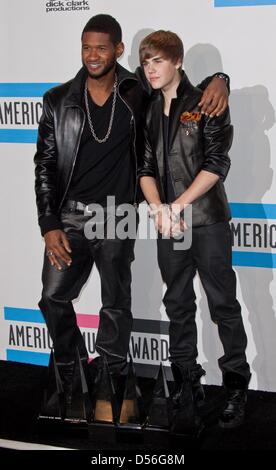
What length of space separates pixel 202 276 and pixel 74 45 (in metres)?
1.49

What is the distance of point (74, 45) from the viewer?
4.40m

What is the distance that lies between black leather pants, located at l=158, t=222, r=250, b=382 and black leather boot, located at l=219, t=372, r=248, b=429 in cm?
4

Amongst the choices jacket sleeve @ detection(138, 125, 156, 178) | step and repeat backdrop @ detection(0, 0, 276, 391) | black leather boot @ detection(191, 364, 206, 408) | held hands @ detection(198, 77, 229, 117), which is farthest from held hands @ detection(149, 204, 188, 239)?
black leather boot @ detection(191, 364, 206, 408)

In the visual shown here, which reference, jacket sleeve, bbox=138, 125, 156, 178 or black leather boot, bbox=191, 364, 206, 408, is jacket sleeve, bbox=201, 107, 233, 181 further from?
black leather boot, bbox=191, 364, 206, 408

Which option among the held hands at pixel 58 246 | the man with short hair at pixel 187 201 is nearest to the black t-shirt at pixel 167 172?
the man with short hair at pixel 187 201

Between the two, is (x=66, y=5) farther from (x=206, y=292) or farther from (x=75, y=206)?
(x=206, y=292)

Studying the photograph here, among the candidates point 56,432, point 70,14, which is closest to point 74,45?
point 70,14

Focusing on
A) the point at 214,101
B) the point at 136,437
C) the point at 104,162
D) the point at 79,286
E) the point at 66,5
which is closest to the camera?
the point at 214,101

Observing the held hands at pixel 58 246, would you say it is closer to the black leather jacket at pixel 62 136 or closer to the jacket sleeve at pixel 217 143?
A: the black leather jacket at pixel 62 136

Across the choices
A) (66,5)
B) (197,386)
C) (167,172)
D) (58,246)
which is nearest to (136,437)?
(197,386)

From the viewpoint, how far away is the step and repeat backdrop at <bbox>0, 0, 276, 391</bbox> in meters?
4.05

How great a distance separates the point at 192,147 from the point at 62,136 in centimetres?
60

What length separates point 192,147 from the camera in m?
3.66
